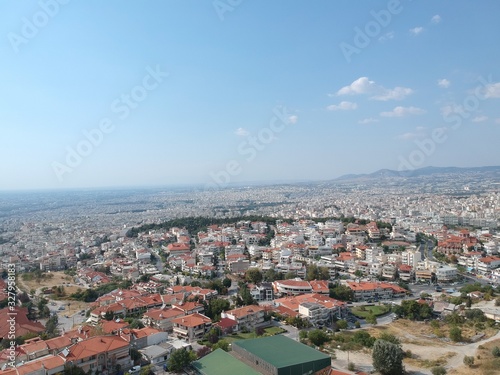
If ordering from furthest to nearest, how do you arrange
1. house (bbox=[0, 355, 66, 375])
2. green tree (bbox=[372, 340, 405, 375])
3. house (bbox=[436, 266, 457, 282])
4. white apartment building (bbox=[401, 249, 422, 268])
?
white apartment building (bbox=[401, 249, 422, 268])
house (bbox=[436, 266, 457, 282])
green tree (bbox=[372, 340, 405, 375])
house (bbox=[0, 355, 66, 375])

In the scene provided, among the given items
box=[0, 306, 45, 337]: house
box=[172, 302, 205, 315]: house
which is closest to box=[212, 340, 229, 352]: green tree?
box=[172, 302, 205, 315]: house

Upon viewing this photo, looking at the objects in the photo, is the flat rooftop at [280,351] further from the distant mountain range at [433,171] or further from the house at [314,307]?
the distant mountain range at [433,171]

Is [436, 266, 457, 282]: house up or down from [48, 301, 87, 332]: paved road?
down

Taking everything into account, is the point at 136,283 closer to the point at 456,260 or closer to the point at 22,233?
the point at 456,260

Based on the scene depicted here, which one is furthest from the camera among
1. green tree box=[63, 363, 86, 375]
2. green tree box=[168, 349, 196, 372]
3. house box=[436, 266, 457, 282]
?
house box=[436, 266, 457, 282]

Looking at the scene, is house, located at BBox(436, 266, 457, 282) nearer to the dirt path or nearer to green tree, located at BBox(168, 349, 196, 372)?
the dirt path

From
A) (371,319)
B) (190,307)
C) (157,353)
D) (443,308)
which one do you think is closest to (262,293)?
(190,307)
